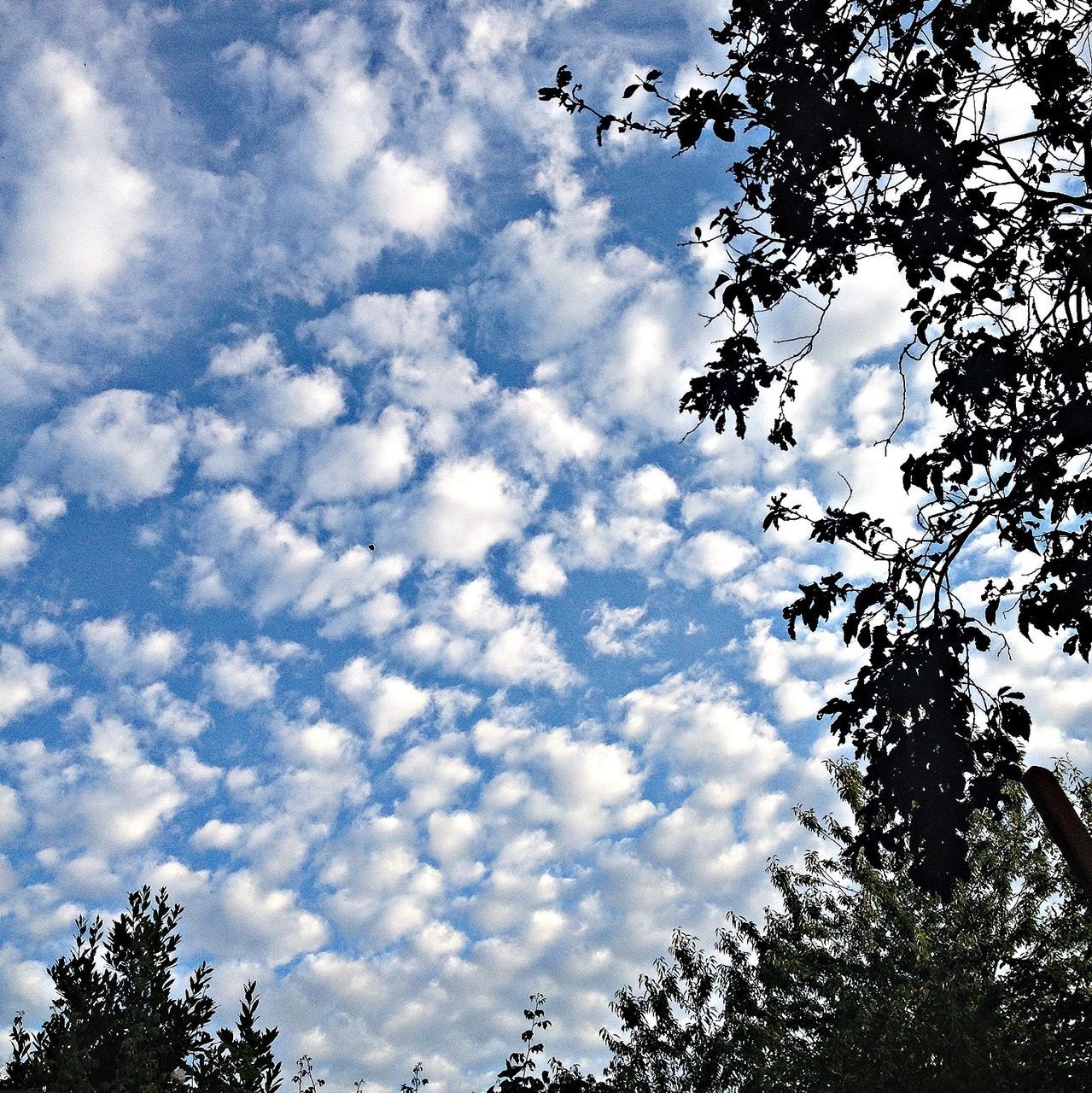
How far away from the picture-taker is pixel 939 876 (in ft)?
18.9

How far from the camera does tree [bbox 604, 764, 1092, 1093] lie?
559 inches

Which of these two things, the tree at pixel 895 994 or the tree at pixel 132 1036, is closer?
the tree at pixel 132 1036

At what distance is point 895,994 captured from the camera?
15.0 metres

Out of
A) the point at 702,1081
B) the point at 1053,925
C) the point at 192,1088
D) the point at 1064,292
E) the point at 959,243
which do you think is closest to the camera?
the point at 959,243

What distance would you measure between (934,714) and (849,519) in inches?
55.1

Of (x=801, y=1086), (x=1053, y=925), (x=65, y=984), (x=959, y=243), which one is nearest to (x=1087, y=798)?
(x=1053, y=925)

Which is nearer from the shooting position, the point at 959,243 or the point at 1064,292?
the point at 959,243

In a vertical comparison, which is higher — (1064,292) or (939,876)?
(1064,292)

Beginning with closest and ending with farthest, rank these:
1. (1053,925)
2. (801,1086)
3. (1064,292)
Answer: (1064,292) < (801,1086) < (1053,925)

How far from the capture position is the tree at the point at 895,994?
14.2 m

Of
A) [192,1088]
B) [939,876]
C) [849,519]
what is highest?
[849,519]

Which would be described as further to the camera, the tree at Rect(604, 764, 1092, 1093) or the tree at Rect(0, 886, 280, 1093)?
the tree at Rect(604, 764, 1092, 1093)

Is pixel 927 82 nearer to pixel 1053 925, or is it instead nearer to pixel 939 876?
pixel 939 876

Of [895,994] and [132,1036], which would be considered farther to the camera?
[895,994]
